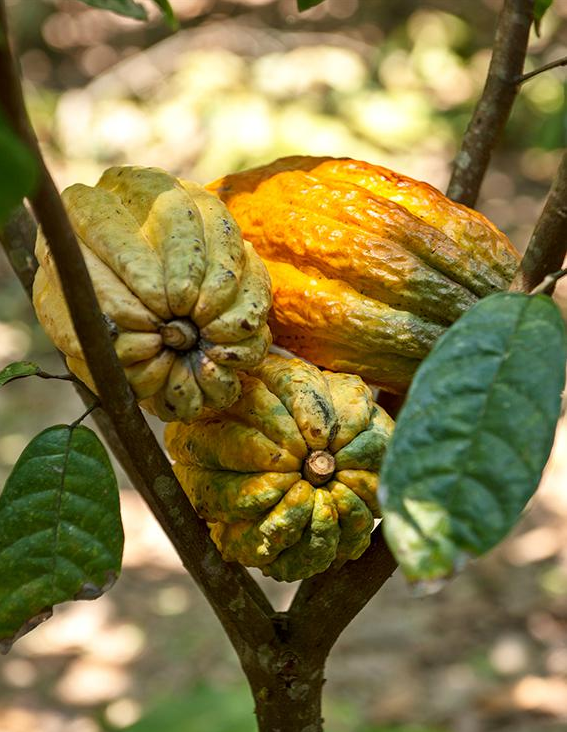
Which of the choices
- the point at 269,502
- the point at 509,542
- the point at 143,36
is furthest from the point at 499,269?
the point at 143,36

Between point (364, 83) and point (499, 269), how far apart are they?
4441 millimetres

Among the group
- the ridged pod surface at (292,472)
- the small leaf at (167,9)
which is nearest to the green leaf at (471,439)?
the ridged pod surface at (292,472)

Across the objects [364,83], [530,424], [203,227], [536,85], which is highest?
[364,83]

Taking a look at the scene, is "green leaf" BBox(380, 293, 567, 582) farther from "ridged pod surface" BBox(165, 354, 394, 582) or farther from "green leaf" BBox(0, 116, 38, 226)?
"green leaf" BBox(0, 116, 38, 226)

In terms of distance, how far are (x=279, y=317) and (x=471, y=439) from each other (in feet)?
1.25

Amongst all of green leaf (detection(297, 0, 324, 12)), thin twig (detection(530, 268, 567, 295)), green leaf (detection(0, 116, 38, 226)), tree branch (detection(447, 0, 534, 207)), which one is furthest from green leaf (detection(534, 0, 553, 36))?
green leaf (detection(0, 116, 38, 226))

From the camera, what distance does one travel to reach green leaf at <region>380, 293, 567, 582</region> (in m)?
0.72

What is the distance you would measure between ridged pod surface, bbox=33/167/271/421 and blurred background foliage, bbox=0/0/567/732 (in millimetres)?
1529

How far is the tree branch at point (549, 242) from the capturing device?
97 cm

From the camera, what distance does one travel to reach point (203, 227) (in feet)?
3.24

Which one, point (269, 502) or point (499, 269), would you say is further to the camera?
point (499, 269)

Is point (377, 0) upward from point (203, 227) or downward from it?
upward

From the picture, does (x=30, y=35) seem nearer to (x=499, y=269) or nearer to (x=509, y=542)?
(x=509, y=542)

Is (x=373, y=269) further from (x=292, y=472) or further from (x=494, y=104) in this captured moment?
(x=494, y=104)
